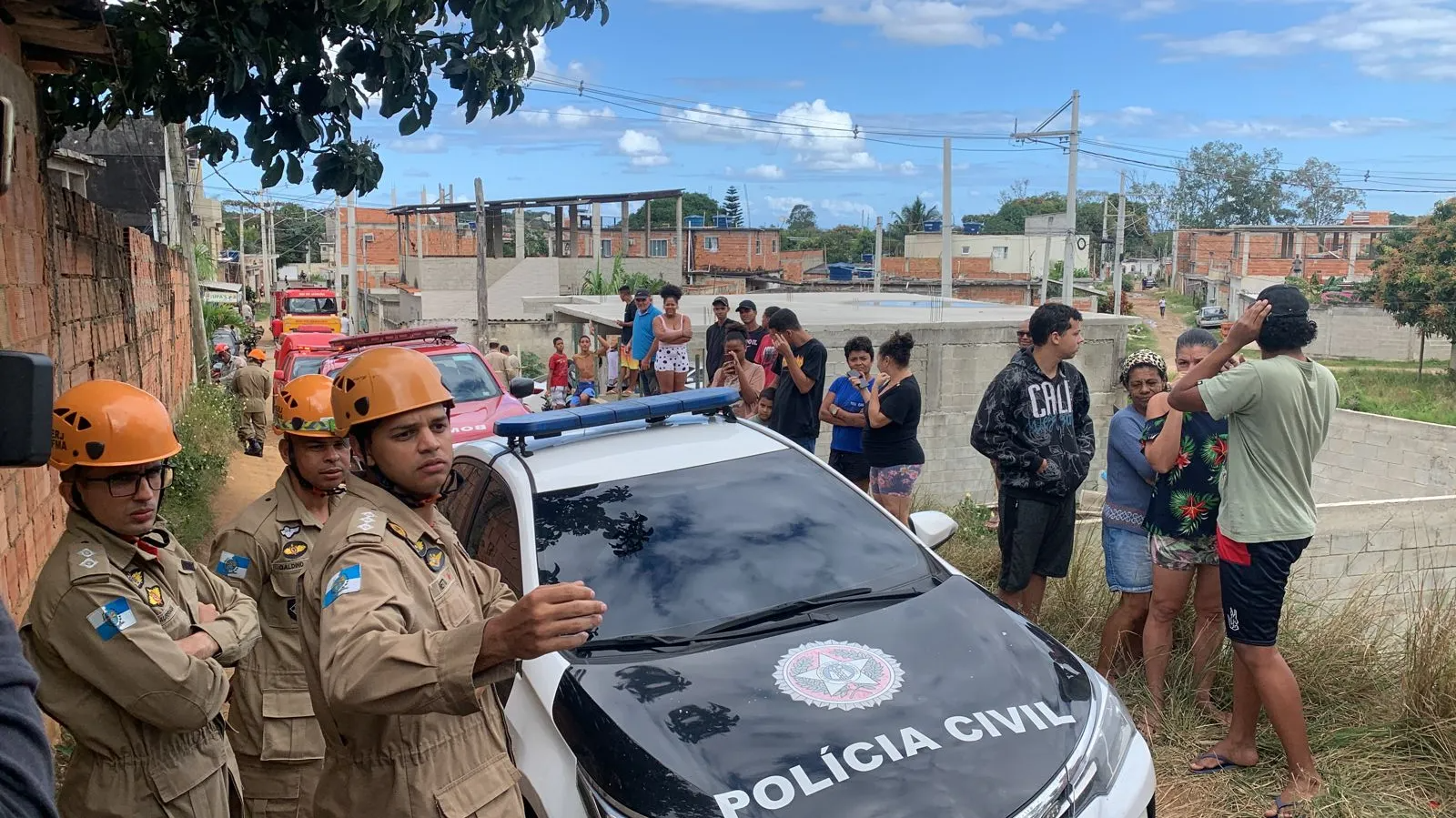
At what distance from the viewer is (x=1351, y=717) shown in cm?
433

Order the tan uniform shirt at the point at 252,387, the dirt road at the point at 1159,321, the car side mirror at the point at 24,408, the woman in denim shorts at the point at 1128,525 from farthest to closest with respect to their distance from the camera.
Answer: the dirt road at the point at 1159,321 < the tan uniform shirt at the point at 252,387 < the woman in denim shorts at the point at 1128,525 < the car side mirror at the point at 24,408

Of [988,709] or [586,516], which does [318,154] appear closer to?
[586,516]

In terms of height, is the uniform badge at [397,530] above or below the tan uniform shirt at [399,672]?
above

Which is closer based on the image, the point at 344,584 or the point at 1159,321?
the point at 344,584

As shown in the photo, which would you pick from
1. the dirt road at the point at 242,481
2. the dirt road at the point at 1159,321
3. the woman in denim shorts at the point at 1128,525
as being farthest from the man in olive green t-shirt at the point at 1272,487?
the dirt road at the point at 1159,321

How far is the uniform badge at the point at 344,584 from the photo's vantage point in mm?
→ 2188

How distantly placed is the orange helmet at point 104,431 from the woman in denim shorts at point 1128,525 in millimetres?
4060

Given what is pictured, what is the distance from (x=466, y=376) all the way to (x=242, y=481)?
3425 millimetres

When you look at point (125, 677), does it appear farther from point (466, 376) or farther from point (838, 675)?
point (466, 376)

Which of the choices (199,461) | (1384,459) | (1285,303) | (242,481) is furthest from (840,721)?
(1384,459)

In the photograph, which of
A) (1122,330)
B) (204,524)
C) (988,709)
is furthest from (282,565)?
(1122,330)

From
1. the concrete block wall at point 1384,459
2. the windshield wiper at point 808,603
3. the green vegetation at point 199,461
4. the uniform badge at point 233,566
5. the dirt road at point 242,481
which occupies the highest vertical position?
the uniform badge at point 233,566

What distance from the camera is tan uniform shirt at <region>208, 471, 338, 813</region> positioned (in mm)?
3383

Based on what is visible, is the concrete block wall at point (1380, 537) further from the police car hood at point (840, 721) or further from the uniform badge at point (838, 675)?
the uniform badge at point (838, 675)
